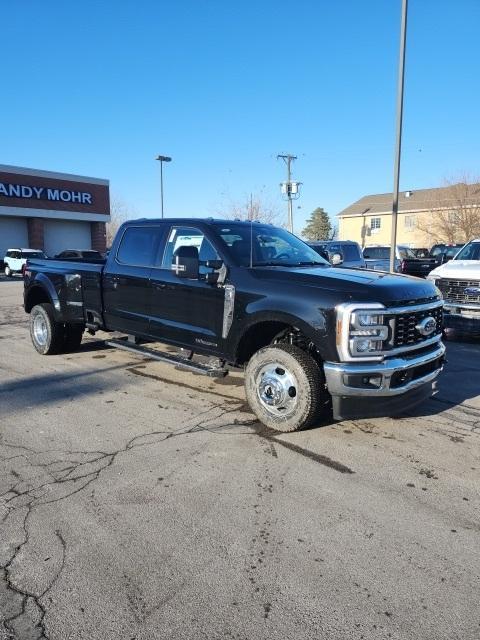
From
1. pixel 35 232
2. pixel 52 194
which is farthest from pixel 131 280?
pixel 52 194

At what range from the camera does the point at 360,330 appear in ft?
13.2

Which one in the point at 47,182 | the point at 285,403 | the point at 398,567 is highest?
the point at 47,182

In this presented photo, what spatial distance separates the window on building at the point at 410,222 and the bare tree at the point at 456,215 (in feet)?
18.1

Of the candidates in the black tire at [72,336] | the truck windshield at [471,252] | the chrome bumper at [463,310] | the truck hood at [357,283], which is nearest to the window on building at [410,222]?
the truck windshield at [471,252]

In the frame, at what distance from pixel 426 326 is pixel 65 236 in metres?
40.6

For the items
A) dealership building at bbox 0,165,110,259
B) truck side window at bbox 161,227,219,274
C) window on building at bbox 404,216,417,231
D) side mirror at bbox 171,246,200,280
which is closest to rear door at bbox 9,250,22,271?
dealership building at bbox 0,165,110,259

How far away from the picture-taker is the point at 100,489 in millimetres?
3541

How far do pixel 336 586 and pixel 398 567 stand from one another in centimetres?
40

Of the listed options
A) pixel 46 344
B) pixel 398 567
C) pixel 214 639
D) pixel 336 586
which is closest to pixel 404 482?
pixel 398 567

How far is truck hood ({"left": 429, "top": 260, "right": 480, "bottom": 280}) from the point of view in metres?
9.03

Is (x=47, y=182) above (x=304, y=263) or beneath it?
above

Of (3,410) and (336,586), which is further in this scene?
(3,410)

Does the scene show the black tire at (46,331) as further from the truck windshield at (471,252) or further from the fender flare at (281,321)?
the truck windshield at (471,252)

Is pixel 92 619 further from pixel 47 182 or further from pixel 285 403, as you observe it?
pixel 47 182
